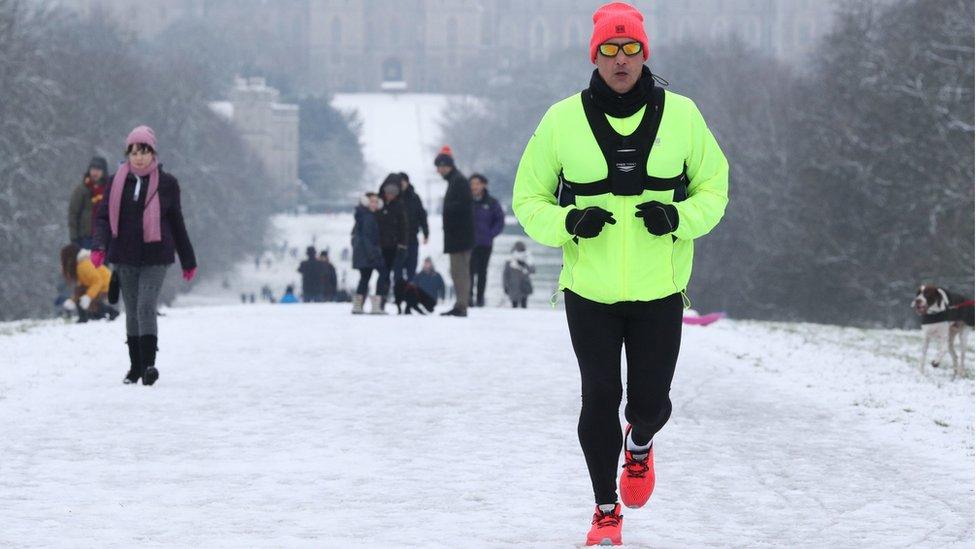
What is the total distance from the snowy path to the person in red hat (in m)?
0.53

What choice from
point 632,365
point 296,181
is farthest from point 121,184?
point 296,181

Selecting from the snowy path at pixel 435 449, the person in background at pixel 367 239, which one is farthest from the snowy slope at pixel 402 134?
the snowy path at pixel 435 449

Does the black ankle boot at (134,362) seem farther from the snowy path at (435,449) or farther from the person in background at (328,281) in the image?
the person in background at (328,281)

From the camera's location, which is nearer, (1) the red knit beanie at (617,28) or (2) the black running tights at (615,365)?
(1) the red knit beanie at (617,28)

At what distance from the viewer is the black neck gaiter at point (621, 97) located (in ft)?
18.5

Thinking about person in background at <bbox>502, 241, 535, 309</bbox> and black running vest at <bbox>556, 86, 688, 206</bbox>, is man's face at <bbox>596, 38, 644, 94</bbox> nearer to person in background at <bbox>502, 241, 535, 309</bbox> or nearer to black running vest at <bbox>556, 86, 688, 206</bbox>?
black running vest at <bbox>556, 86, 688, 206</bbox>

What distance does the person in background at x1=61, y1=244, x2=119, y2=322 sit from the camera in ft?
52.1

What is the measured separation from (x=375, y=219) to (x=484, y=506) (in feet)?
31.8

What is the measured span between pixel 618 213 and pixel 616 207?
20 mm

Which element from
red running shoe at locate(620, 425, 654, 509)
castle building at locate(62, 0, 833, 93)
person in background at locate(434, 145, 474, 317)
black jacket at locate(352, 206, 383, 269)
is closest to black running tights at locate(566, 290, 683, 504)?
red running shoe at locate(620, 425, 654, 509)

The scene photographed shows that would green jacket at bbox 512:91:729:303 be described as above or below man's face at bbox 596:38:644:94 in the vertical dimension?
below

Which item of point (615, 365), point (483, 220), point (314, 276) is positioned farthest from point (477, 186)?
point (615, 365)

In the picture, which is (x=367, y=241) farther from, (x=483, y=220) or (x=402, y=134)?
(x=402, y=134)

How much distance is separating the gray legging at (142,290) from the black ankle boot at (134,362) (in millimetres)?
196
